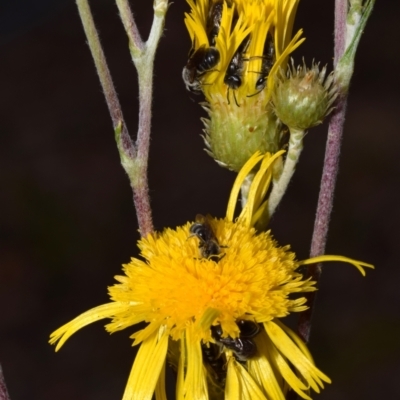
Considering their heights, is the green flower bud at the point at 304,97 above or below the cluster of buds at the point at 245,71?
below

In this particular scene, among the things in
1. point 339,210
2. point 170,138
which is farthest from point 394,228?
point 170,138

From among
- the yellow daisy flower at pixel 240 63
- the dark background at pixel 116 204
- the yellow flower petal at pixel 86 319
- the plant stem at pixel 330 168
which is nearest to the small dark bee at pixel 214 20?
the yellow daisy flower at pixel 240 63

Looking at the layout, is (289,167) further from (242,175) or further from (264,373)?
(264,373)

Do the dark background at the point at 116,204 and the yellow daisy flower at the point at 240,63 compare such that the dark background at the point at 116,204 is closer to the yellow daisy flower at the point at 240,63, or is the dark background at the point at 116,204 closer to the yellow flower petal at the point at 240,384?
the yellow daisy flower at the point at 240,63

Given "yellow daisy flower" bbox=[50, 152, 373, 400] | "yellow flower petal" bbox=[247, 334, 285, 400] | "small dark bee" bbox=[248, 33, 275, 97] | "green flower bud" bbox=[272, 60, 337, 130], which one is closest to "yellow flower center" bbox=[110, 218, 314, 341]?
"yellow daisy flower" bbox=[50, 152, 373, 400]

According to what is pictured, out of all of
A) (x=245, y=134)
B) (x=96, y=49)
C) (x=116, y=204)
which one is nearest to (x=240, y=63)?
(x=245, y=134)

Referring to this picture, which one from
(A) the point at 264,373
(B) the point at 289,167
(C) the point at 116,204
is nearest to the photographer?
(A) the point at 264,373

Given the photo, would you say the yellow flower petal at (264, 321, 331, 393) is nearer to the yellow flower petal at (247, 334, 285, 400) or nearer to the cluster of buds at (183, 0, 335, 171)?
the yellow flower petal at (247, 334, 285, 400)
